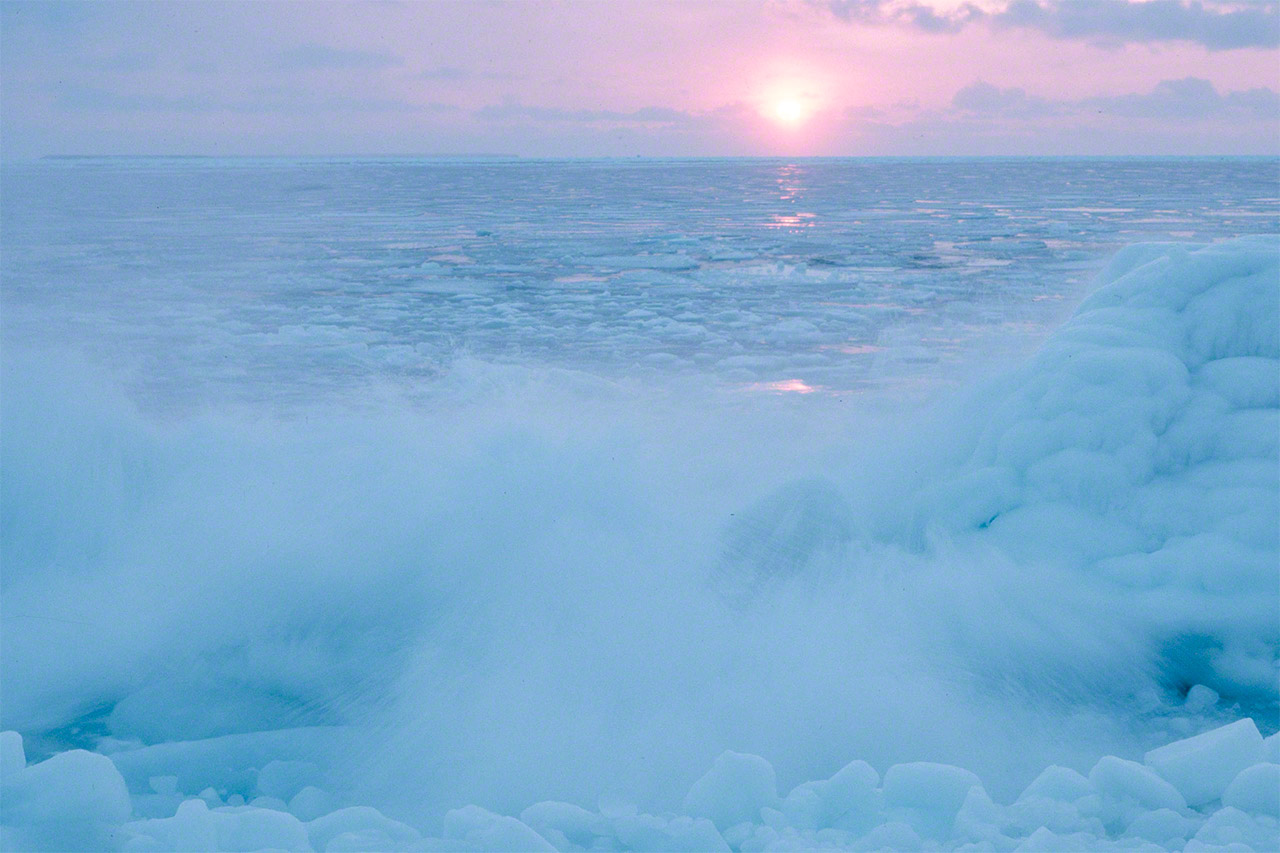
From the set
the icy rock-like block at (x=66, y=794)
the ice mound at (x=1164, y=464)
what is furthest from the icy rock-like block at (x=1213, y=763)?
the icy rock-like block at (x=66, y=794)

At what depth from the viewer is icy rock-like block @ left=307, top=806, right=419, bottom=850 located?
229 centimetres

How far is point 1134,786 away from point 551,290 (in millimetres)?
8704

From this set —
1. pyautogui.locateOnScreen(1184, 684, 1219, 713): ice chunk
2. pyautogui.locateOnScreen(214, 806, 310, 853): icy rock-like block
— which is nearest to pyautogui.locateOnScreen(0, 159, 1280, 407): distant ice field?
pyautogui.locateOnScreen(1184, 684, 1219, 713): ice chunk

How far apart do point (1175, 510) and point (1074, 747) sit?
41.9 inches

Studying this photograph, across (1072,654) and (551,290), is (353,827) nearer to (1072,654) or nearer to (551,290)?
(1072,654)

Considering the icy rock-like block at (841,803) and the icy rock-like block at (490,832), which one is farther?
the icy rock-like block at (841,803)

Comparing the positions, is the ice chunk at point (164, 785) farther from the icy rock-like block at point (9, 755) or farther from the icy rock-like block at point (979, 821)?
the icy rock-like block at point (979, 821)

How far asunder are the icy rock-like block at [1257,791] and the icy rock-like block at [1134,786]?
0.39 feet

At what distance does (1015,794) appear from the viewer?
272 centimetres

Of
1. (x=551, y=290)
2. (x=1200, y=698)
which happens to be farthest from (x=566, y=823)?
(x=551, y=290)

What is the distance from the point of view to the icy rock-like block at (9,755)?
2205 millimetres

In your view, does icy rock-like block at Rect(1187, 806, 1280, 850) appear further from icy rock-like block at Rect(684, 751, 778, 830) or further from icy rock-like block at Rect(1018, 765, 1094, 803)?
icy rock-like block at Rect(684, 751, 778, 830)

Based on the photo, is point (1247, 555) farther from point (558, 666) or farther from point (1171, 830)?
point (558, 666)

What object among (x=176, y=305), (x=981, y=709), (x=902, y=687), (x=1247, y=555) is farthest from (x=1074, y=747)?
(x=176, y=305)
